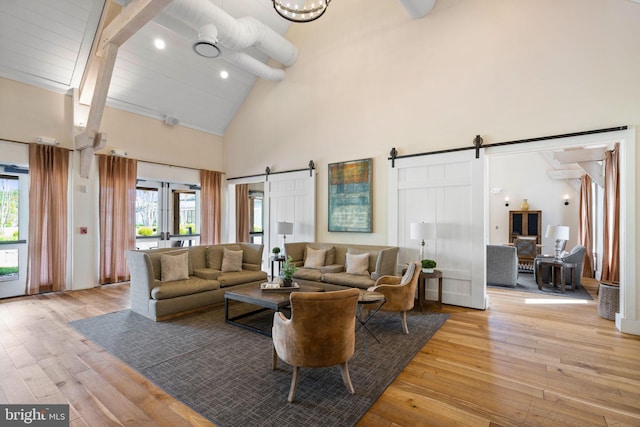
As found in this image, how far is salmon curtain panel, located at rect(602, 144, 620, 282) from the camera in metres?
5.55

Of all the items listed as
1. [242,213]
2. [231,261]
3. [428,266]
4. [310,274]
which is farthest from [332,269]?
[242,213]

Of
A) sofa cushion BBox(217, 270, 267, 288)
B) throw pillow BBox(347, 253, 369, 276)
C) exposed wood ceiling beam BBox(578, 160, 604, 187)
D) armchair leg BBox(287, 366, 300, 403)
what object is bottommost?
armchair leg BBox(287, 366, 300, 403)

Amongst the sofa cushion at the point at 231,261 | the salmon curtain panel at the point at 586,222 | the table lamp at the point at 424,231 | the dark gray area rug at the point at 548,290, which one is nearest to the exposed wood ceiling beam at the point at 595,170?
the salmon curtain panel at the point at 586,222

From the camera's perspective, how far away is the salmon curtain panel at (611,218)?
5.55 metres

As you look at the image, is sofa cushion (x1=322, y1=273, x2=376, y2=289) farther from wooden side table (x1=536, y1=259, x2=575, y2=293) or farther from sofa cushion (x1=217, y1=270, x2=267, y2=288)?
wooden side table (x1=536, y1=259, x2=575, y2=293)

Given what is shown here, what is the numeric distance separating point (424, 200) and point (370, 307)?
90.3 inches

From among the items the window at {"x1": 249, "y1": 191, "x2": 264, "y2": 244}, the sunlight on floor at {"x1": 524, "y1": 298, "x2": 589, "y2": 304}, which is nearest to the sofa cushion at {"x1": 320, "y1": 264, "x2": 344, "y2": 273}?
the sunlight on floor at {"x1": 524, "y1": 298, "x2": 589, "y2": 304}

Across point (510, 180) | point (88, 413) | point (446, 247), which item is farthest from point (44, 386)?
point (510, 180)

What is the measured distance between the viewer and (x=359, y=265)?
5160 mm

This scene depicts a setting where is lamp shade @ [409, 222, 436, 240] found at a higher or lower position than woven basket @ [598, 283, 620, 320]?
higher

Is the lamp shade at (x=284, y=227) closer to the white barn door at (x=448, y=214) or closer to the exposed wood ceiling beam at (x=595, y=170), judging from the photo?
the white barn door at (x=448, y=214)

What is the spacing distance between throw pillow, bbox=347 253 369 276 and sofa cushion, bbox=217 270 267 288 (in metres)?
1.64

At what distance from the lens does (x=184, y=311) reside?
14.3 feet

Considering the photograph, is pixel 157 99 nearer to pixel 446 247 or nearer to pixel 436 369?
pixel 446 247
